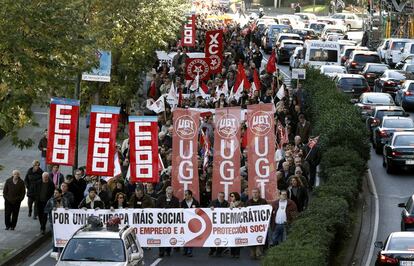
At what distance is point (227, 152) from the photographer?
26562mm

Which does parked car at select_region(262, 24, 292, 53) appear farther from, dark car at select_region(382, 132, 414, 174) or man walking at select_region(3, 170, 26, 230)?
man walking at select_region(3, 170, 26, 230)

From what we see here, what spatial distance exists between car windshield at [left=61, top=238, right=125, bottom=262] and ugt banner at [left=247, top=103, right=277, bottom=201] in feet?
18.8

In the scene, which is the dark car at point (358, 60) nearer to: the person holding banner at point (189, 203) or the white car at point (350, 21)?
the person holding banner at point (189, 203)

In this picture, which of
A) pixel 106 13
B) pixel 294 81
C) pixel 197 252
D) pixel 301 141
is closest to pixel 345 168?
pixel 301 141

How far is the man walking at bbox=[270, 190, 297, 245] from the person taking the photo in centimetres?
2450

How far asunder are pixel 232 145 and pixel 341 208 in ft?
10.6

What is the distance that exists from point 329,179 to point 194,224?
15.2 ft

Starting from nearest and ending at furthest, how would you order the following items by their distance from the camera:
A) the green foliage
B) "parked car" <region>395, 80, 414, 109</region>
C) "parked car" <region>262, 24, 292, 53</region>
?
1. the green foliage
2. "parked car" <region>395, 80, 414, 109</region>
3. "parked car" <region>262, 24, 292, 53</region>

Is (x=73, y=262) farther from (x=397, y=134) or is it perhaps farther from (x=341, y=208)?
(x=397, y=134)

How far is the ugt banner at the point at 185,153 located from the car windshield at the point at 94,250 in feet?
18.1

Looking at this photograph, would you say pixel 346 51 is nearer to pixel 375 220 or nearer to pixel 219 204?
pixel 375 220

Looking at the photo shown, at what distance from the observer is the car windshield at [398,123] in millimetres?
39188

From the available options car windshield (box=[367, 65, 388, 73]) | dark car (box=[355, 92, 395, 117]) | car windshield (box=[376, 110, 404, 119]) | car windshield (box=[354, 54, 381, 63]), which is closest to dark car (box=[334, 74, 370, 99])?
dark car (box=[355, 92, 395, 117])

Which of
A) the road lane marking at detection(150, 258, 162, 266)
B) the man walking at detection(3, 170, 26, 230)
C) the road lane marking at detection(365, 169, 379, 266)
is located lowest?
the road lane marking at detection(150, 258, 162, 266)
